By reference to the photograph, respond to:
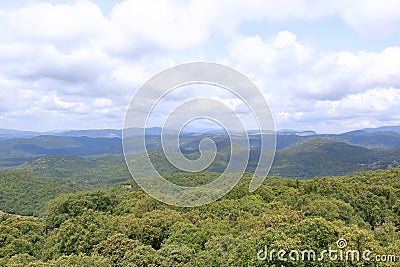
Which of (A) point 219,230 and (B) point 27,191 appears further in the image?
(B) point 27,191

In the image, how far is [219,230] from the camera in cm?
2644

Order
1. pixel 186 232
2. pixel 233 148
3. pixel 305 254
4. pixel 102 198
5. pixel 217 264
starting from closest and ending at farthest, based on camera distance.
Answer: pixel 233 148 < pixel 305 254 < pixel 217 264 < pixel 186 232 < pixel 102 198

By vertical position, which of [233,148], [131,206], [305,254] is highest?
[233,148]

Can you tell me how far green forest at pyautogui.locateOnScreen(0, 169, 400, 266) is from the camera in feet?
58.2

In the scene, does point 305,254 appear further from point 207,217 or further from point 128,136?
point 207,217

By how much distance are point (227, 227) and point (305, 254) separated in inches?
455

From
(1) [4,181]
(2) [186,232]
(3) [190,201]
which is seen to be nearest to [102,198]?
(3) [190,201]

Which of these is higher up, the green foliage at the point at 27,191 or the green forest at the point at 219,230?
the green forest at the point at 219,230

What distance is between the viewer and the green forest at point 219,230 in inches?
699

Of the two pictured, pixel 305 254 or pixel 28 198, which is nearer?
pixel 305 254

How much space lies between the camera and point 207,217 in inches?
1310

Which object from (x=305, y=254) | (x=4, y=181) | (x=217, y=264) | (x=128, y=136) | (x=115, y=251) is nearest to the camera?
(x=128, y=136)

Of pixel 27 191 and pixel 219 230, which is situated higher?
pixel 219 230

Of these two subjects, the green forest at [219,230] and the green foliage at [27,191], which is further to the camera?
the green foliage at [27,191]
